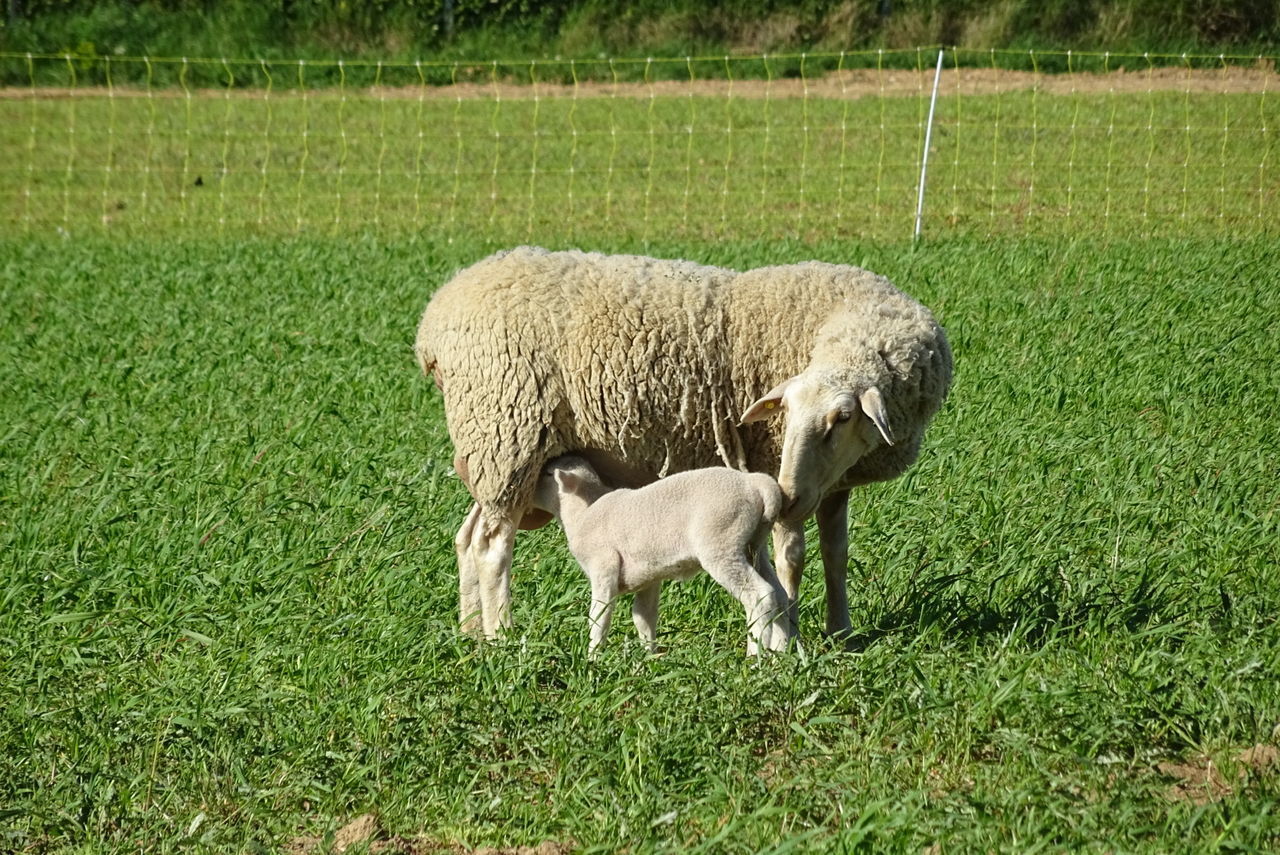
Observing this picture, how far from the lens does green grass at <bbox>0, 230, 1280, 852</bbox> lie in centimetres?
370

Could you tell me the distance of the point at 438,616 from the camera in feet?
17.1

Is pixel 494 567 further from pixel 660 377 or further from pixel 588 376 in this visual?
pixel 660 377

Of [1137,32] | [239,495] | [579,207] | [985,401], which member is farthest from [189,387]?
[1137,32]

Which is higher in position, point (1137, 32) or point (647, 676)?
point (1137, 32)

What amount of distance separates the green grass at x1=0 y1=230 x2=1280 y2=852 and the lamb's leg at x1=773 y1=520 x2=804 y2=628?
0.23 metres

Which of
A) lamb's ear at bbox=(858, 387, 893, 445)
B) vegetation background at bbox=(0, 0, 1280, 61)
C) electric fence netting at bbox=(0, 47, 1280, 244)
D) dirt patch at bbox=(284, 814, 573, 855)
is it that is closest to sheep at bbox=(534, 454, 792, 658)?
lamb's ear at bbox=(858, 387, 893, 445)

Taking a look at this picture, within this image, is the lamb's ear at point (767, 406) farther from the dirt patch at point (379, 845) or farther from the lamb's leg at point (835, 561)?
the dirt patch at point (379, 845)

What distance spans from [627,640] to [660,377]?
86 centimetres

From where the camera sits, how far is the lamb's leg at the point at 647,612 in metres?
4.75

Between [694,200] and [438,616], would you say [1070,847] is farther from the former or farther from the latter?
[694,200]

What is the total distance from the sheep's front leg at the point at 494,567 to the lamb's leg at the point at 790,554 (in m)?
0.89

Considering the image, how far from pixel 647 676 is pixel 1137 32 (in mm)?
17002

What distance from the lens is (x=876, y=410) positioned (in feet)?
14.7

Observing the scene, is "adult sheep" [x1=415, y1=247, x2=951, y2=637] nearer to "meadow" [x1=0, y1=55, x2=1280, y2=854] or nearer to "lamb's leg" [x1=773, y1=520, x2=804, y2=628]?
"lamb's leg" [x1=773, y1=520, x2=804, y2=628]
